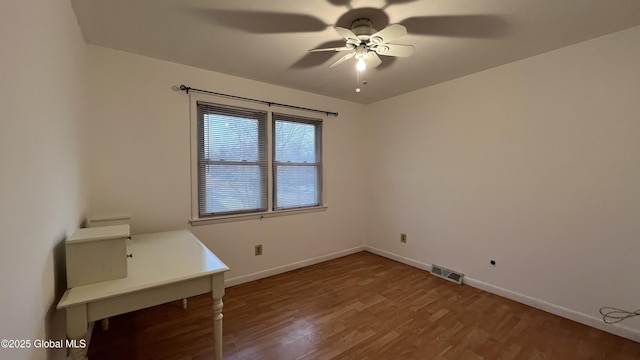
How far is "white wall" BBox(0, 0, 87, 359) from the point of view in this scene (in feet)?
2.48

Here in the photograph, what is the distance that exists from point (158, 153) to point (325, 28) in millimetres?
1926

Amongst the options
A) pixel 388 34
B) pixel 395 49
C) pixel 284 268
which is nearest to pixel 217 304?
pixel 284 268

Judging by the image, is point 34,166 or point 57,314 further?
point 57,314

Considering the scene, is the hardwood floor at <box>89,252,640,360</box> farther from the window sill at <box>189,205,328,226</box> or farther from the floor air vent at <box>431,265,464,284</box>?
the window sill at <box>189,205,328,226</box>

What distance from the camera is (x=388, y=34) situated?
5.74ft

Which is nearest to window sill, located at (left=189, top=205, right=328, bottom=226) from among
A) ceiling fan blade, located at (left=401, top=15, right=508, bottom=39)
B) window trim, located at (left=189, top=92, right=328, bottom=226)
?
window trim, located at (left=189, top=92, right=328, bottom=226)

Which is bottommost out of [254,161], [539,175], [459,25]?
[539,175]

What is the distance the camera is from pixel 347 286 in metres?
2.93

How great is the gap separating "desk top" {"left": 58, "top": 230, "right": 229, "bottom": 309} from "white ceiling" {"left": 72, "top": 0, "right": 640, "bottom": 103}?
5.47ft

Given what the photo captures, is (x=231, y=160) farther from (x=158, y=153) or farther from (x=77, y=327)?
(x=77, y=327)

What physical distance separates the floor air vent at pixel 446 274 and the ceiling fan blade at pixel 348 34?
2781 millimetres

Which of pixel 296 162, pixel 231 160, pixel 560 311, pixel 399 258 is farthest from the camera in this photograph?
pixel 399 258

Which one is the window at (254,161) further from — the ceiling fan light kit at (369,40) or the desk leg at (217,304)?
the ceiling fan light kit at (369,40)

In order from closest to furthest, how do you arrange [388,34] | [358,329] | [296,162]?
[388,34], [358,329], [296,162]
